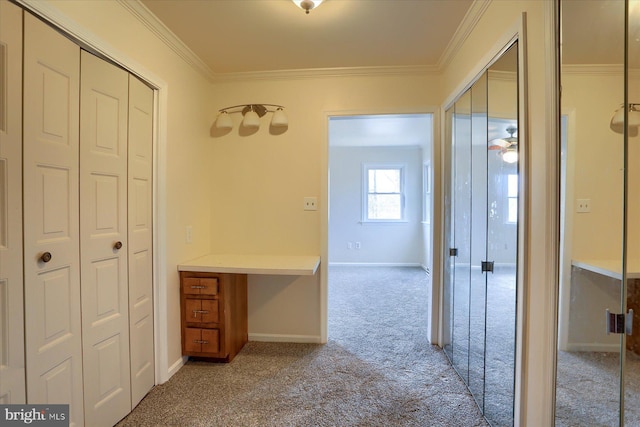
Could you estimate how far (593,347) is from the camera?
1009 millimetres

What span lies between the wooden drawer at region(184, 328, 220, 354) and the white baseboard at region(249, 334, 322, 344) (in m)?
0.49

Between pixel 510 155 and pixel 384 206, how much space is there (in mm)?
4374

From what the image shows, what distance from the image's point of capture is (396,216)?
5.73 meters

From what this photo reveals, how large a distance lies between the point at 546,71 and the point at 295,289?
2.19m

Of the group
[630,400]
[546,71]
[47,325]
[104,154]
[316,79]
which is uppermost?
[316,79]

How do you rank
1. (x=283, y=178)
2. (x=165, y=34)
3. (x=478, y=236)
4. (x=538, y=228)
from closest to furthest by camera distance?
(x=538, y=228), (x=478, y=236), (x=165, y=34), (x=283, y=178)

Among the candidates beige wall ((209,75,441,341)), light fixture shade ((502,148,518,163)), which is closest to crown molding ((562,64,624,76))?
light fixture shade ((502,148,518,163))

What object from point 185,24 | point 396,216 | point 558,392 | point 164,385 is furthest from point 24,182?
point 396,216

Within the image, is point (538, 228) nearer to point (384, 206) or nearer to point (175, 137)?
point (175, 137)

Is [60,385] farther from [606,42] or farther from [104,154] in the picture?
[606,42]

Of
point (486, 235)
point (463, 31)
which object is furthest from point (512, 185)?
point (463, 31)

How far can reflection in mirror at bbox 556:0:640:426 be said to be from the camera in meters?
0.93

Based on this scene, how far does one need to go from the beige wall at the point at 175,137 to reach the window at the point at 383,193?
3770mm

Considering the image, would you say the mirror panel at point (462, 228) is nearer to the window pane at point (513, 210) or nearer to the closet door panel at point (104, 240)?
the window pane at point (513, 210)
